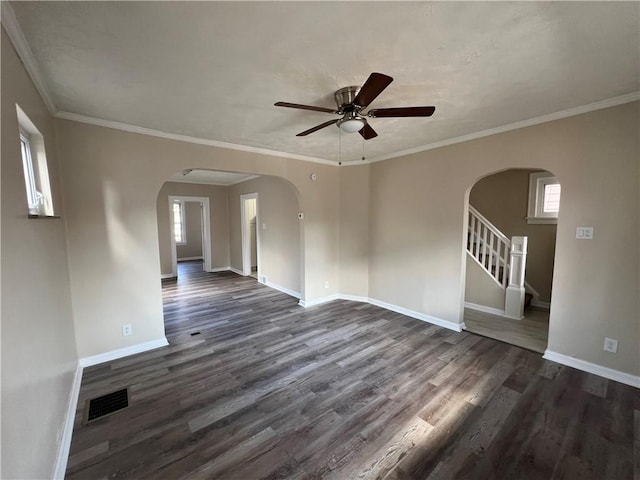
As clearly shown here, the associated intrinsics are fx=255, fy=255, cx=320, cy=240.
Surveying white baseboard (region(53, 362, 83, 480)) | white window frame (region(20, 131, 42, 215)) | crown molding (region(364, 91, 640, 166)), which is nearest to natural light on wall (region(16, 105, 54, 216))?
white window frame (region(20, 131, 42, 215))

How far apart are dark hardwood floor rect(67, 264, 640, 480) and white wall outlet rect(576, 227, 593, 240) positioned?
1334 millimetres

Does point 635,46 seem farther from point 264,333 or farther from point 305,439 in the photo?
point 264,333

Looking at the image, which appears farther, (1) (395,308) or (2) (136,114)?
(1) (395,308)

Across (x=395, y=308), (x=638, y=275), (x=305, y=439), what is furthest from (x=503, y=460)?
(x=395, y=308)

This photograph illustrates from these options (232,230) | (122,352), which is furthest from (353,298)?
(232,230)

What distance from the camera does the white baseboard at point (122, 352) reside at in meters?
2.69

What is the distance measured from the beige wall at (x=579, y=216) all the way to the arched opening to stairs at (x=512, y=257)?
688 millimetres

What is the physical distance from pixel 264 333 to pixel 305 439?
177cm

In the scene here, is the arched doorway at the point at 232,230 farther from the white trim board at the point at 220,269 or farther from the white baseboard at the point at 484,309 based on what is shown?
the white baseboard at the point at 484,309

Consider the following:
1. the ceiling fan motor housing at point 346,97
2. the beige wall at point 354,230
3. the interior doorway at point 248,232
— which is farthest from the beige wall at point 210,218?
the ceiling fan motor housing at point 346,97

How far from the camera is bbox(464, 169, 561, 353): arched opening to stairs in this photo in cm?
376

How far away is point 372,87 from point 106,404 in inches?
126

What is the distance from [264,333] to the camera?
3.45m

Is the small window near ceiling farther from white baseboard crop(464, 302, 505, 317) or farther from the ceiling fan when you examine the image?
white baseboard crop(464, 302, 505, 317)
